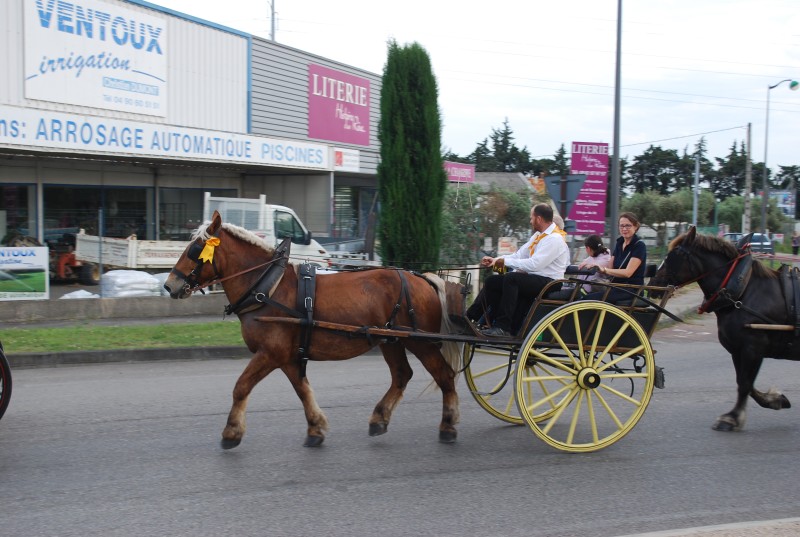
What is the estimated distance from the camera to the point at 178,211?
2320 cm

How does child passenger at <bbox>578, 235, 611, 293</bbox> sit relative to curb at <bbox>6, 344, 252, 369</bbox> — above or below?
above

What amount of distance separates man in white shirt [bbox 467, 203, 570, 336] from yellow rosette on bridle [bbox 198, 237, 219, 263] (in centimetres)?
234

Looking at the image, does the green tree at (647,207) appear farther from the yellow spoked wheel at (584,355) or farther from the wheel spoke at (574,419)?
the wheel spoke at (574,419)

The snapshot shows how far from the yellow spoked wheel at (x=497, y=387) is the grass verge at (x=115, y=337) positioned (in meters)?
4.38

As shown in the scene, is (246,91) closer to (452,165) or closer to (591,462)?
(452,165)

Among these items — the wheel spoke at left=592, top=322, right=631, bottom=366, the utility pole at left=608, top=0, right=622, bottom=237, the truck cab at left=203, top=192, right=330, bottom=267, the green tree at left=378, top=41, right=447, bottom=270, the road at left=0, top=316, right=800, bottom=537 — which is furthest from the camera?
the truck cab at left=203, top=192, right=330, bottom=267

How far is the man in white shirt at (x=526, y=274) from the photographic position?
6.51 meters

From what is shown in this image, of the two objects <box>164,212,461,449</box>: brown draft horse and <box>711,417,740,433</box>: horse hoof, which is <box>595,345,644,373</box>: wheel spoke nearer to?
<box>164,212,461,449</box>: brown draft horse

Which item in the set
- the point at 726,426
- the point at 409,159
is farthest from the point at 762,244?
the point at 726,426

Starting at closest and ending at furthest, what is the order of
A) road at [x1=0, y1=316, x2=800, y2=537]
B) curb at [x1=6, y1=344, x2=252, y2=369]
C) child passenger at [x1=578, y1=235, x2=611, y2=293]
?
road at [x1=0, y1=316, x2=800, y2=537] → child passenger at [x1=578, y1=235, x2=611, y2=293] → curb at [x1=6, y1=344, x2=252, y2=369]

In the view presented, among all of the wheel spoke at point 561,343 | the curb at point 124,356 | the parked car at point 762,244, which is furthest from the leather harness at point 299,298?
the parked car at point 762,244

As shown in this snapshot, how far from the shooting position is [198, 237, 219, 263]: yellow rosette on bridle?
20.4 feet

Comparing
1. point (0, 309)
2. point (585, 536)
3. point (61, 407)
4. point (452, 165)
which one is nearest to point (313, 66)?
point (452, 165)

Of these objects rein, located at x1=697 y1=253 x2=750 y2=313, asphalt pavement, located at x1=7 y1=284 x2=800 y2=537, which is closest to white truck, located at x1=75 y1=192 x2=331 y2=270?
asphalt pavement, located at x1=7 y1=284 x2=800 y2=537
